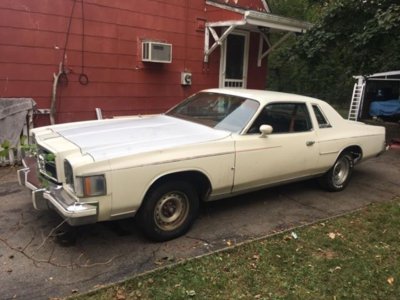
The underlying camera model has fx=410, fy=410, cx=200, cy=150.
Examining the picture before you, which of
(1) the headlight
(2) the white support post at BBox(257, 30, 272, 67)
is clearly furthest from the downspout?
(2) the white support post at BBox(257, 30, 272, 67)

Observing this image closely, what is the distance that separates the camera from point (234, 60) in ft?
35.5

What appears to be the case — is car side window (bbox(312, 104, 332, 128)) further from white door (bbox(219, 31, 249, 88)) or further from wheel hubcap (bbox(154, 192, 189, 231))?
white door (bbox(219, 31, 249, 88))

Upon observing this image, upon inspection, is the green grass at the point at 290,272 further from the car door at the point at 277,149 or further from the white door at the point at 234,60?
the white door at the point at 234,60

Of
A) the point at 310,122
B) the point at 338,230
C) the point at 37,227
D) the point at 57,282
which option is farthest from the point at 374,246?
the point at 37,227

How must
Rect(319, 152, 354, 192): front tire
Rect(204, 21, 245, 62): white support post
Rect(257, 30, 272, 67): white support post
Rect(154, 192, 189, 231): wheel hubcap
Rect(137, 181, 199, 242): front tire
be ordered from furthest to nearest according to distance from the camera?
Rect(257, 30, 272, 67): white support post, Rect(204, 21, 245, 62): white support post, Rect(319, 152, 354, 192): front tire, Rect(154, 192, 189, 231): wheel hubcap, Rect(137, 181, 199, 242): front tire

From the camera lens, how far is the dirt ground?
352cm

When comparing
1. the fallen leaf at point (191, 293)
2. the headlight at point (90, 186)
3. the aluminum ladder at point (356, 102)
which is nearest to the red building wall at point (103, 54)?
the headlight at point (90, 186)

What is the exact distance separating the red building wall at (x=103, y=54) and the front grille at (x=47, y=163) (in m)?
3.61

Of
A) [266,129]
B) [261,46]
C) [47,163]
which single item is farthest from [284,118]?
[261,46]

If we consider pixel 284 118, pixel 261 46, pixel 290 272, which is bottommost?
pixel 290 272

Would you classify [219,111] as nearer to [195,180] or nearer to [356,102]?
[195,180]

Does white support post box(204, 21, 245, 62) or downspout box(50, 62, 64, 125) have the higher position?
white support post box(204, 21, 245, 62)

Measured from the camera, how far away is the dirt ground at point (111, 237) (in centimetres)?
352

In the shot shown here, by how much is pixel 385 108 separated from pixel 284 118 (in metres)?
13.3
